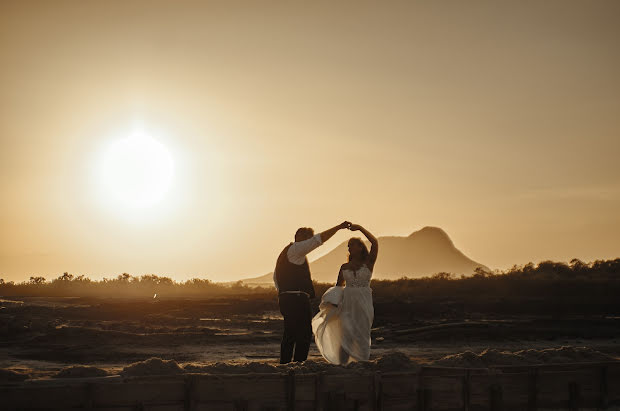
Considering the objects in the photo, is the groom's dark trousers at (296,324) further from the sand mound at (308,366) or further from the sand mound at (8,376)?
the sand mound at (8,376)

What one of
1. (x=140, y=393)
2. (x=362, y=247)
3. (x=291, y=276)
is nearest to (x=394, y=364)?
(x=362, y=247)

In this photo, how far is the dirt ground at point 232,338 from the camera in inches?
535

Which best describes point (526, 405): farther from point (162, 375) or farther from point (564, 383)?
point (162, 375)

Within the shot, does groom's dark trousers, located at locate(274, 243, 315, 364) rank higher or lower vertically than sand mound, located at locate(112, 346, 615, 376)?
higher

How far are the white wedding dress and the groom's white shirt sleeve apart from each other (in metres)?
0.75

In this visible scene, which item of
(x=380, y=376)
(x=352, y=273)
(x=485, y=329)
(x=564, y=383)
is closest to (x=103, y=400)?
(x=380, y=376)

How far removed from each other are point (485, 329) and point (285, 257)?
1332 cm

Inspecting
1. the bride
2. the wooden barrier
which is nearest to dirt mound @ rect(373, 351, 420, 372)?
the wooden barrier

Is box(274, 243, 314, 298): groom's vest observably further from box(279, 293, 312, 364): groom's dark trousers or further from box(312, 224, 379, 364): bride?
box(312, 224, 379, 364): bride

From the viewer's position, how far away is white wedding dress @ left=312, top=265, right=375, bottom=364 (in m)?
10.7

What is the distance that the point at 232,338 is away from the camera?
20.6 m

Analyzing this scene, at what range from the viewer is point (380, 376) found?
855 cm

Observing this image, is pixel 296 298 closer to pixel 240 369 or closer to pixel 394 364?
pixel 240 369

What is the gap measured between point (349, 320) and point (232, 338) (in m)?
10.5
